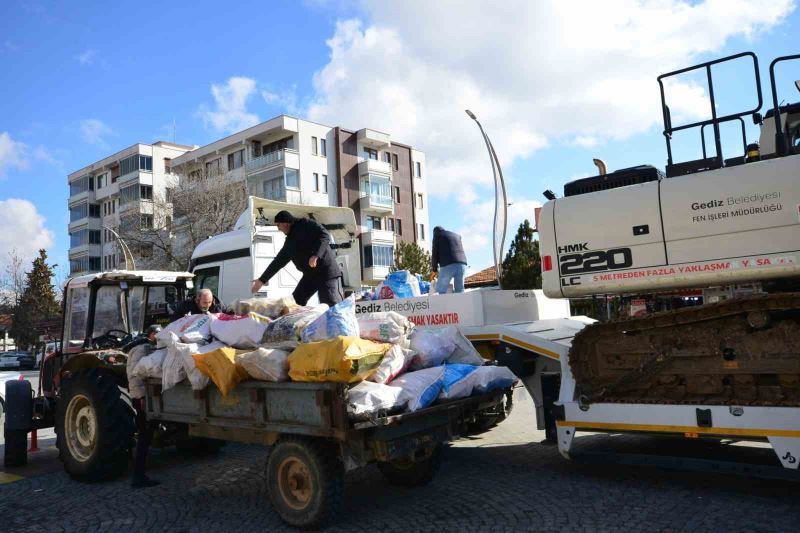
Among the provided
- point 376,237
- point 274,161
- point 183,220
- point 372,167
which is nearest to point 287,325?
point 183,220

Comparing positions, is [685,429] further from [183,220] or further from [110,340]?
[183,220]

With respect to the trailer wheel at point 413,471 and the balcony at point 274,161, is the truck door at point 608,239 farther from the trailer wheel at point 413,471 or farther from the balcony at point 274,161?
the balcony at point 274,161

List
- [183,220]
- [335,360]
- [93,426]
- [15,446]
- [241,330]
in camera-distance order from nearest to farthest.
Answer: [335,360]
[241,330]
[93,426]
[15,446]
[183,220]

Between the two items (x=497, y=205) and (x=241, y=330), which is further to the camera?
(x=497, y=205)

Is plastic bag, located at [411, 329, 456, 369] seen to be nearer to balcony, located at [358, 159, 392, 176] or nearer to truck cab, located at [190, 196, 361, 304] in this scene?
truck cab, located at [190, 196, 361, 304]

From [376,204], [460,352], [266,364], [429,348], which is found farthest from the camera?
[376,204]

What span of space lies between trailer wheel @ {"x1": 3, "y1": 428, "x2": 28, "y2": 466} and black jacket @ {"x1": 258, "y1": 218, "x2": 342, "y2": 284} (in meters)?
3.46

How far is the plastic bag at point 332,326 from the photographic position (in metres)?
4.69

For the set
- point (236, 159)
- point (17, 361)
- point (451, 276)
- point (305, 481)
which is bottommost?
point (17, 361)

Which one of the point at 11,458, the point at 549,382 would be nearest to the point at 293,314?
the point at 549,382

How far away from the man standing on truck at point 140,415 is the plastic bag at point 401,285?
9.62 feet

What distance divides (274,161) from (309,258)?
40.0 m

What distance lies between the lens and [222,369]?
188 inches

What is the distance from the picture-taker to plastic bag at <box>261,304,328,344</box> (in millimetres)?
4992
